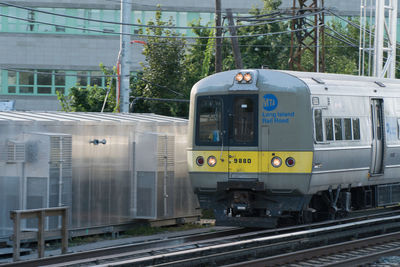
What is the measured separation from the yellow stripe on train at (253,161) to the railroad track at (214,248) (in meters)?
1.16

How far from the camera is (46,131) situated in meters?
15.2

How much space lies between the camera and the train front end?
608 inches

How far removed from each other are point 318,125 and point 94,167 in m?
4.37

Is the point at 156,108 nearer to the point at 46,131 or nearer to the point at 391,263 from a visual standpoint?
the point at 46,131

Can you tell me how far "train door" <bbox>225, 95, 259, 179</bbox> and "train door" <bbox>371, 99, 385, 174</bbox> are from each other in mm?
3482

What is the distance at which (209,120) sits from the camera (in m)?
16.1

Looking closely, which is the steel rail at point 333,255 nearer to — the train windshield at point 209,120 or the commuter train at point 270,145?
the commuter train at point 270,145

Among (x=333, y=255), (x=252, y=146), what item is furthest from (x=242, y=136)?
(x=333, y=255)

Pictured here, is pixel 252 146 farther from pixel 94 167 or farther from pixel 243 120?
pixel 94 167

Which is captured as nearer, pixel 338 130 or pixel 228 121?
pixel 228 121

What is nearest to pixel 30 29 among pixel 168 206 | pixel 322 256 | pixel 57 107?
pixel 57 107

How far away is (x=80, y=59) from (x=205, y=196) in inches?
1332

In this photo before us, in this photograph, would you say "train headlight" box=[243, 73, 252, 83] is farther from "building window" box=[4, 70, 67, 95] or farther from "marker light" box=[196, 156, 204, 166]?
"building window" box=[4, 70, 67, 95]

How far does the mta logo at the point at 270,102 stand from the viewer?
15609 mm
